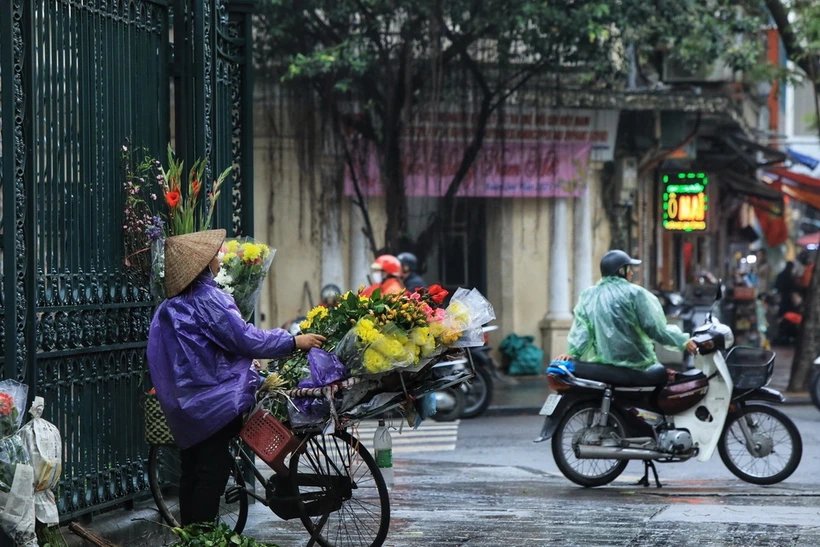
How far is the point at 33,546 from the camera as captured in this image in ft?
18.2

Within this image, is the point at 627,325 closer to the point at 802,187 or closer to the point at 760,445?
the point at 760,445

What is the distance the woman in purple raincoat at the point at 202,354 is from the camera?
19.9ft

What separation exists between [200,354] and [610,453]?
4.31 meters

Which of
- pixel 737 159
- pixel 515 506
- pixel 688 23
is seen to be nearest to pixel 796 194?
pixel 737 159

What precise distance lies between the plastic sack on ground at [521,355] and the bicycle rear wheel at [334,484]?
1360cm

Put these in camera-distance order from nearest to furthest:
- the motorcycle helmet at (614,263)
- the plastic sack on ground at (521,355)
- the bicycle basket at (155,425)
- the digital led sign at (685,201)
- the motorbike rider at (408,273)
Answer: the bicycle basket at (155,425) → the motorcycle helmet at (614,263) → the motorbike rider at (408,273) → the plastic sack on ground at (521,355) → the digital led sign at (685,201)

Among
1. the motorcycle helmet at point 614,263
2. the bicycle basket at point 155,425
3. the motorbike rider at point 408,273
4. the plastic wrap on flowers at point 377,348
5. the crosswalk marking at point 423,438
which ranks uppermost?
the motorcycle helmet at point 614,263

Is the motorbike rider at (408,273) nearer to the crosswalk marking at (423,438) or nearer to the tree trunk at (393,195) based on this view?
the crosswalk marking at (423,438)

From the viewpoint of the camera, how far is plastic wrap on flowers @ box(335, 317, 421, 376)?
6090 millimetres

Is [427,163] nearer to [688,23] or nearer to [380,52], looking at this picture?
[380,52]

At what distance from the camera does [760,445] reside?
9.70 m

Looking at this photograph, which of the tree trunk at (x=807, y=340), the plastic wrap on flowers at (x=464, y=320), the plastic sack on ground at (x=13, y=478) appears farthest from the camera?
the tree trunk at (x=807, y=340)

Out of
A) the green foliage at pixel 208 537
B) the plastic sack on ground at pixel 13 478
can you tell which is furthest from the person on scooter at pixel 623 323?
the plastic sack on ground at pixel 13 478

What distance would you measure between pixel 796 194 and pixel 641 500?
19.2 metres
